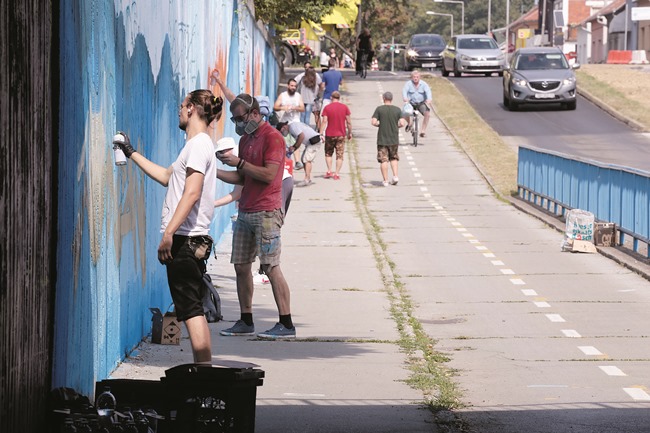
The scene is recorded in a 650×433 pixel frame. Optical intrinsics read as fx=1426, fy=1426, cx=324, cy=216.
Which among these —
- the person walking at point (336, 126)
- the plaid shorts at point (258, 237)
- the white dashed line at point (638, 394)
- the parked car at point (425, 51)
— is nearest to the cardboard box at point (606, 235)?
the plaid shorts at point (258, 237)

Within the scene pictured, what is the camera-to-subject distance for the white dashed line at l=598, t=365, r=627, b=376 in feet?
32.1

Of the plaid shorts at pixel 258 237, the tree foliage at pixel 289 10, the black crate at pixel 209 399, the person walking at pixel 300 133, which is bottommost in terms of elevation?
the black crate at pixel 209 399

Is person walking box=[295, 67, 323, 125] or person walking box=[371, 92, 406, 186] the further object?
person walking box=[295, 67, 323, 125]

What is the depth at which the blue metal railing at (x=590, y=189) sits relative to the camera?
16.8 m

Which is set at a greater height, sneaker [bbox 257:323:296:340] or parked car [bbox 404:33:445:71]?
parked car [bbox 404:33:445:71]

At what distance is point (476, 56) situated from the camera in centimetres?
5341

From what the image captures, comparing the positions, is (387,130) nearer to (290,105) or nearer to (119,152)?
(290,105)

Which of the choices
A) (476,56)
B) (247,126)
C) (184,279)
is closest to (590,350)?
(247,126)

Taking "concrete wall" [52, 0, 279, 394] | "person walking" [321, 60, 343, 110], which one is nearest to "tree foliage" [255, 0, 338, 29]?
"person walking" [321, 60, 343, 110]

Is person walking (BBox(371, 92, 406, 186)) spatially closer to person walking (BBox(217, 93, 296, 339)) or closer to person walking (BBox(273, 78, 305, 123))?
person walking (BBox(273, 78, 305, 123))

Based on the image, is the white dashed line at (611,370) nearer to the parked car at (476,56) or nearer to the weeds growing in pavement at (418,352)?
the weeds growing in pavement at (418,352)

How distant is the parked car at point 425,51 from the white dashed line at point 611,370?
50.0 meters

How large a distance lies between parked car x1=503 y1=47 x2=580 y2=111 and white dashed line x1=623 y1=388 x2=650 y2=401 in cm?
3194

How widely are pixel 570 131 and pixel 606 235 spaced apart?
19.2 meters
